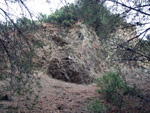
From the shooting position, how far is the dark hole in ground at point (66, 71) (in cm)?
871

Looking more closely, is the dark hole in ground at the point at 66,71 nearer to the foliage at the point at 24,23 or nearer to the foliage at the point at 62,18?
the foliage at the point at 62,18

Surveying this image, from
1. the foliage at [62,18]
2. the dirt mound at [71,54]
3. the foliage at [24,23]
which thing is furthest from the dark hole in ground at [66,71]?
the foliage at [24,23]

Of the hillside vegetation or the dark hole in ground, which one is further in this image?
the dark hole in ground

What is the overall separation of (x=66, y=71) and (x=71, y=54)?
1.34 m

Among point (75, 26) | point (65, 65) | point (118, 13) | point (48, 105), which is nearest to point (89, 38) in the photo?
point (75, 26)

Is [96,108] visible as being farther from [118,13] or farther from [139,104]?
[118,13]

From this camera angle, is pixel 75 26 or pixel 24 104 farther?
pixel 75 26

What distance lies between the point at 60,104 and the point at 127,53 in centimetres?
312

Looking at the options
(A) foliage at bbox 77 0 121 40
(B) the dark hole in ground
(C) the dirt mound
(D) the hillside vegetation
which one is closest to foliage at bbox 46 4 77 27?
(C) the dirt mound

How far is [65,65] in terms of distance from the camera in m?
8.89

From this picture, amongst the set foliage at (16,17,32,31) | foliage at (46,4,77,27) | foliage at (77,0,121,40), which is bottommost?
foliage at (16,17,32,31)

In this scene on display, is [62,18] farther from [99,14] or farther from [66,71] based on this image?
[99,14]

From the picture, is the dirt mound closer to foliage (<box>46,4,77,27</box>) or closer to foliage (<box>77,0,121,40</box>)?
foliage (<box>46,4,77,27</box>)

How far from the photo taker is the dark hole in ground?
8.71 m
